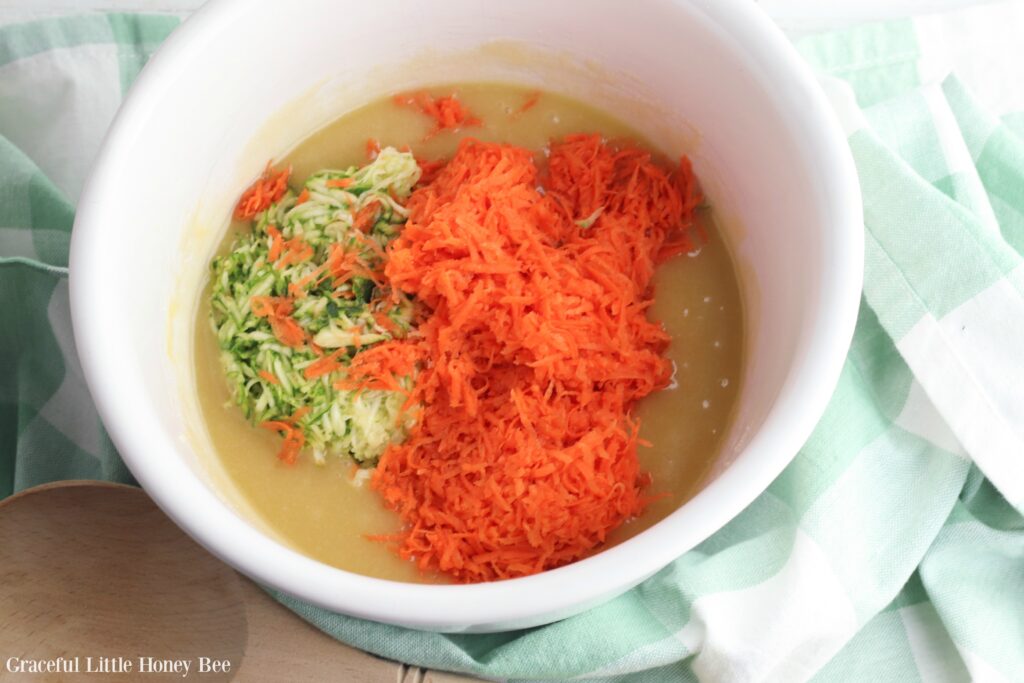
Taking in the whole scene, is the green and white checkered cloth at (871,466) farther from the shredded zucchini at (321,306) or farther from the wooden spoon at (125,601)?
the shredded zucchini at (321,306)

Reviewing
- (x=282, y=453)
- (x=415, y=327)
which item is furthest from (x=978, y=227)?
(x=282, y=453)

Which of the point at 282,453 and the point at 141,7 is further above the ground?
the point at 141,7

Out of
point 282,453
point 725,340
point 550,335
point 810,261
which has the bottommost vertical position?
point 282,453

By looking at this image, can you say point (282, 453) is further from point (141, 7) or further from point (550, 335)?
point (141, 7)

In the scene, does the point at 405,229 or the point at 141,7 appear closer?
the point at 405,229

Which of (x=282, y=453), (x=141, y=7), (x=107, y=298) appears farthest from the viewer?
(x=141, y=7)

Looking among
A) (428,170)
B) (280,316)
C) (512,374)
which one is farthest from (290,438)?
(428,170)

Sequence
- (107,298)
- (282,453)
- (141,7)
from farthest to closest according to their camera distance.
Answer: (141,7)
(282,453)
(107,298)

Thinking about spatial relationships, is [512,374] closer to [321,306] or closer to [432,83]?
[321,306]

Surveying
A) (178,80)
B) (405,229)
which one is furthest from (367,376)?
(178,80)
